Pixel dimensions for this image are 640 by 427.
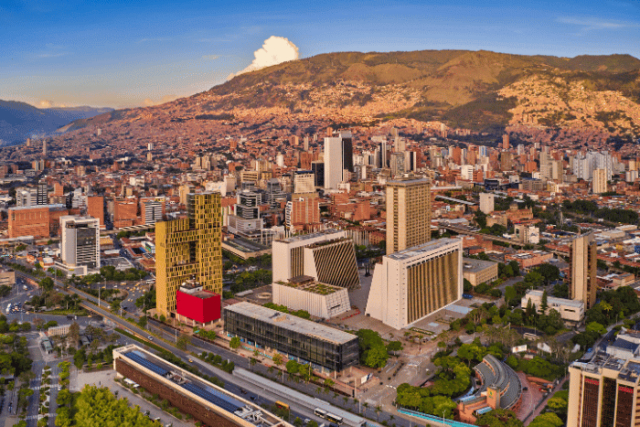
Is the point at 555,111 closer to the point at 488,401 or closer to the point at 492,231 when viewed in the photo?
the point at 492,231

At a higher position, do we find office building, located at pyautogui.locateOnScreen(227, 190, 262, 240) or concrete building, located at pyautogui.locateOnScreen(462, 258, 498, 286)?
office building, located at pyautogui.locateOnScreen(227, 190, 262, 240)

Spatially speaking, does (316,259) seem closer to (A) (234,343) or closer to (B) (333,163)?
(A) (234,343)

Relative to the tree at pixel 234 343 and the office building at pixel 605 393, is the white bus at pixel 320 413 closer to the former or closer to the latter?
the tree at pixel 234 343

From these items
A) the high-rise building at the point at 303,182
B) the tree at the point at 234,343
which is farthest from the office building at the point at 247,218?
the tree at the point at 234,343

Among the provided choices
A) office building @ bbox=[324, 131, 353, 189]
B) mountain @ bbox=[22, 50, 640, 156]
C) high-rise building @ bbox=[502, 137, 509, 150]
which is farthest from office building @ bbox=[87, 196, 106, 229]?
high-rise building @ bbox=[502, 137, 509, 150]

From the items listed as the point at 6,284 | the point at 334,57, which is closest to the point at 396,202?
the point at 6,284

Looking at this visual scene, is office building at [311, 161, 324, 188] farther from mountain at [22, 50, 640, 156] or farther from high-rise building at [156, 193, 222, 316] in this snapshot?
high-rise building at [156, 193, 222, 316]
